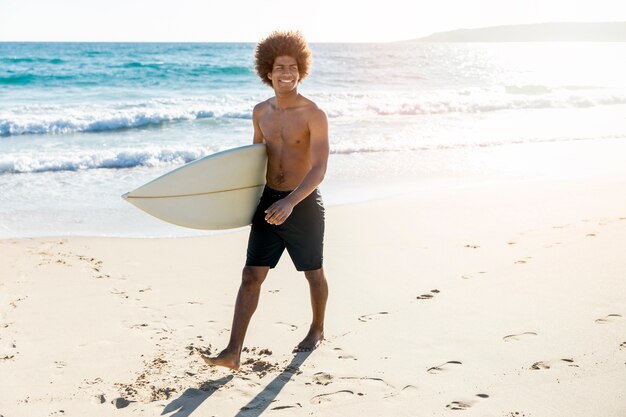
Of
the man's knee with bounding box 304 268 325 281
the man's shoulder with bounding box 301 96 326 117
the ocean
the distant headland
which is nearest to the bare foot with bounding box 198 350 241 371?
the man's knee with bounding box 304 268 325 281

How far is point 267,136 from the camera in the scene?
10.9ft

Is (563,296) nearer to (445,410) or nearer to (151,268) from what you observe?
(445,410)

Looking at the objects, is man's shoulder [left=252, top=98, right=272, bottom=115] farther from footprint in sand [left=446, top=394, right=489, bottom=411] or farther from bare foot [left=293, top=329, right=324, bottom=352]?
footprint in sand [left=446, top=394, right=489, bottom=411]

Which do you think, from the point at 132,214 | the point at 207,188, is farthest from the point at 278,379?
the point at 132,214

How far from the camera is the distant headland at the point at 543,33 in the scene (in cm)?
9412

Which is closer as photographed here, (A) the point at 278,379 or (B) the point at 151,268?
(A) the point at 278,379

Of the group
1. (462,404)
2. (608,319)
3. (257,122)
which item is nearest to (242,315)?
(257,122)

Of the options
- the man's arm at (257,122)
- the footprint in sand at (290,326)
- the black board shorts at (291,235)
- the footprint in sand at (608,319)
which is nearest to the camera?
the black board shorts at (291,235)

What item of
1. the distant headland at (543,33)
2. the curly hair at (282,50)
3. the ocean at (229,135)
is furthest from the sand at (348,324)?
the distant headland at (543,33)

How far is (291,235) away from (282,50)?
2.83 feet

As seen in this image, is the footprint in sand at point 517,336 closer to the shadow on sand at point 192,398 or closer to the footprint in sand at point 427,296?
the footprint in sand at point 427,296

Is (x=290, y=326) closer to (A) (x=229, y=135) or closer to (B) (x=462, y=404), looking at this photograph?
(B) (x=462, y=404)

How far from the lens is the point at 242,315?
3.19 m

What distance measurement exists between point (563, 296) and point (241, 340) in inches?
75.1
